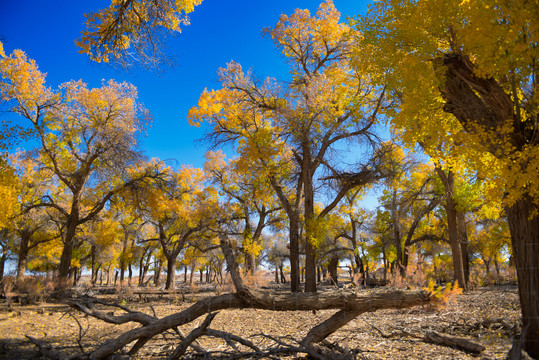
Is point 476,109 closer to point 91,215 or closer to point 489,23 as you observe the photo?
point 489,23

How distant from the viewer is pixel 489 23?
12.0 feet

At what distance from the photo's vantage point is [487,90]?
4496 millimetres

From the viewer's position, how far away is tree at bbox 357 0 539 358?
3697mm

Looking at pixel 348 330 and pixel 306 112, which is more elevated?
pixel 306 112

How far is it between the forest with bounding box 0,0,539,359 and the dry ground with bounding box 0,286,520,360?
0.18m

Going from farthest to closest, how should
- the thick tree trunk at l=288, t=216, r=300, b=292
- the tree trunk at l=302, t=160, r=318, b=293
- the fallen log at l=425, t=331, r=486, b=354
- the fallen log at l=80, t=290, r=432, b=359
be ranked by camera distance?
1. the thick tree trunk at l=288, t=216, r=300, b=292
2. the tree trunk at l=302, t=160, r=318, b=293
3. the fallen log at l=80, t=290, r=432, b=359
4. the fallen log at l=425, t=331, r=486, b=354

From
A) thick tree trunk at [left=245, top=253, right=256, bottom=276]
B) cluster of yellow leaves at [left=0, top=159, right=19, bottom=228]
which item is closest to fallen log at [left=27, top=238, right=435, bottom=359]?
cluster of yellow leaves at [left=0, top=159, right=19, bottom=228]

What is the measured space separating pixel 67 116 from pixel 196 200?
8.25 meters

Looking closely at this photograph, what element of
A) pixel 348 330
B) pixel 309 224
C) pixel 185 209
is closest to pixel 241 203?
pixel 185 209

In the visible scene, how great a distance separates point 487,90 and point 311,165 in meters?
7.76

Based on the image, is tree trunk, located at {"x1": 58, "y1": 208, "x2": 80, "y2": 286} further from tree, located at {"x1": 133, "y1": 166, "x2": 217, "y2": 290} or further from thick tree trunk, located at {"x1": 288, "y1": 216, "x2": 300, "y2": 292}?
thick tree trunk, located at {"x1": 288, "y1": 216, "x2": 300, "y2": 292}

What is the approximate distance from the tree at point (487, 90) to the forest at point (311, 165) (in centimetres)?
3

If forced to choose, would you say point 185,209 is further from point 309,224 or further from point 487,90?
point 487,90

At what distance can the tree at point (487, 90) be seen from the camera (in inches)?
146
